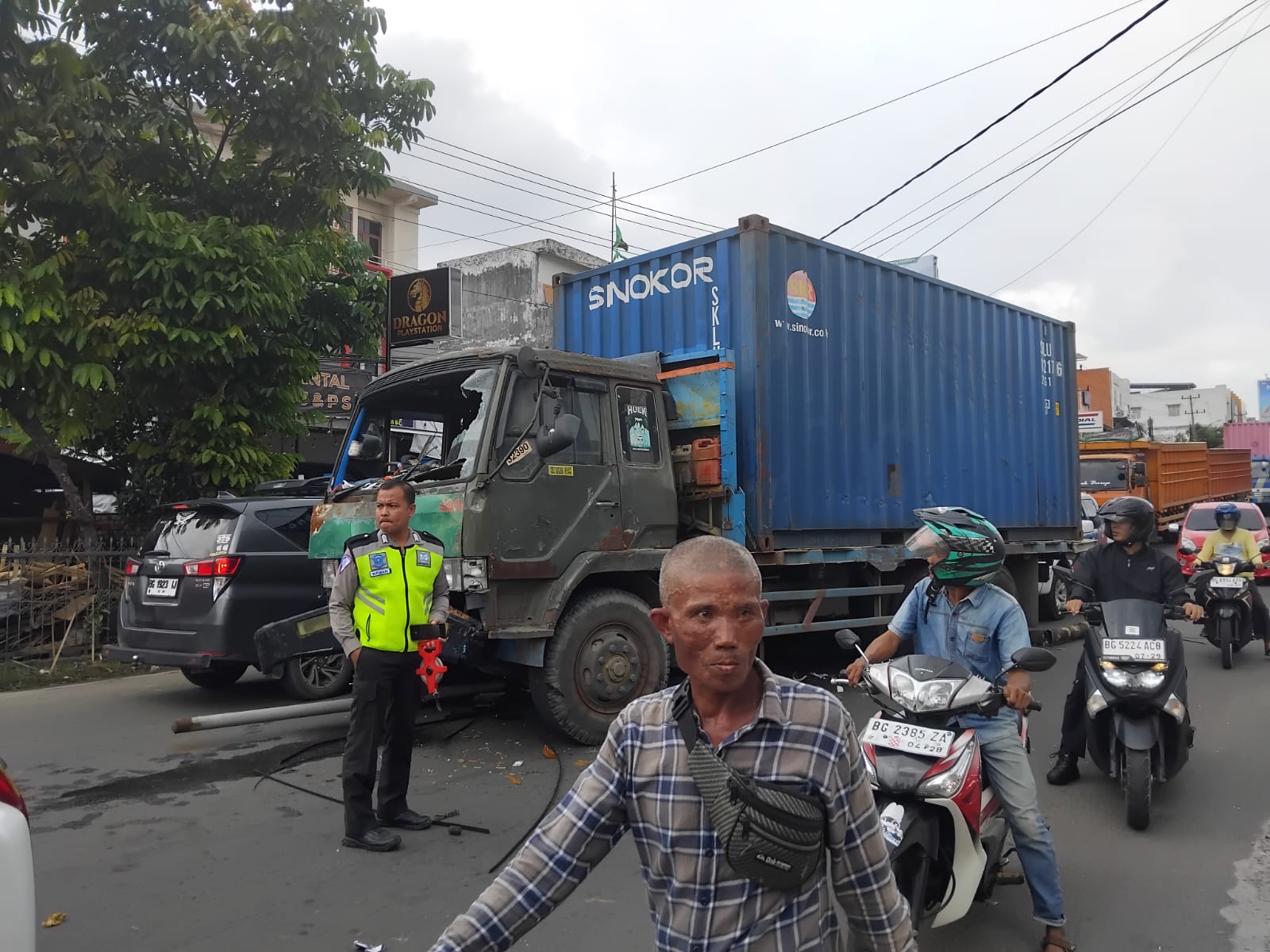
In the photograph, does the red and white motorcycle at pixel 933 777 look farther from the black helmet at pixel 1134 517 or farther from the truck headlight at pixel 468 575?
the truck headlight at pixel 468 575

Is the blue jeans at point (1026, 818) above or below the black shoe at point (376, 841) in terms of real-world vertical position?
above

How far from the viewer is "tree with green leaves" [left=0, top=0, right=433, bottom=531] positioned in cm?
863

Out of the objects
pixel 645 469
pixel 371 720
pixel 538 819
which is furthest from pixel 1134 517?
pixel 371 720

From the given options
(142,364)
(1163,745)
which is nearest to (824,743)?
(1163,745)

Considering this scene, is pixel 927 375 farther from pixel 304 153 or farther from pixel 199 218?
pixel 199 218

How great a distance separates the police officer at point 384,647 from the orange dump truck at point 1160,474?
1740cm

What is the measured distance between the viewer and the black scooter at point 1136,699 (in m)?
4.52

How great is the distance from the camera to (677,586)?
66.3 inches

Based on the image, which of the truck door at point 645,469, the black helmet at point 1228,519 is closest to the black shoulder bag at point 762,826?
the truck door at point 645,469

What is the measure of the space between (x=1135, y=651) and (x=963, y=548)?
1.84 metres

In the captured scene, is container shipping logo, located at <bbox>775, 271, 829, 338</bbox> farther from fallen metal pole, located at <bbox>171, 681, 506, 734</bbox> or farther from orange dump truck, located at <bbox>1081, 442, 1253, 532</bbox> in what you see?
orange dump truck, located at <bbox>1081, 442, 1253, 532</bbox>

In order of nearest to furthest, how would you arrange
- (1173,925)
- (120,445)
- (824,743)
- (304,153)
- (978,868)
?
(824,743) < (978,868) < (1173,925) < (304,153) < (120,445)

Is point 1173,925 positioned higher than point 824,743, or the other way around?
point 824,743

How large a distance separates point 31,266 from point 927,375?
26.8 feet
